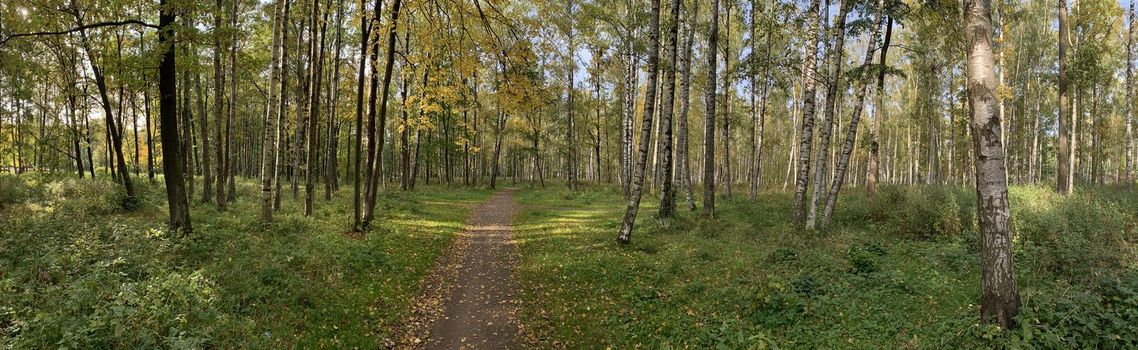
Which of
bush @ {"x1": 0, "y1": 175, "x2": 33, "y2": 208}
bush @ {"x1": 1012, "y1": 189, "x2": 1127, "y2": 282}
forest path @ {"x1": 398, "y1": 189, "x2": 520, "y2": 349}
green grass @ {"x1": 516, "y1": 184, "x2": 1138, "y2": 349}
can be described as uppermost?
bush @ {"x1": 0, "y1": 175, "x2": 33, "y2": 208}

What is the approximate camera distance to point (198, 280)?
6855mm

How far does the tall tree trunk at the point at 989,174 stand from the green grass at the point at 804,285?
1.00ft

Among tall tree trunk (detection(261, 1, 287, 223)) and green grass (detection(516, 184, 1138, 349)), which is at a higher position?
tall tree trunk (detection(261, 1, 287, 223))

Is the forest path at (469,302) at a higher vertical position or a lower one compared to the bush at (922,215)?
lower

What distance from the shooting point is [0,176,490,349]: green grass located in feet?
16.6

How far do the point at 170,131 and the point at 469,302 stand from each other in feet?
23.6

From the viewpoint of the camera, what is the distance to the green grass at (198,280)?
5.07m

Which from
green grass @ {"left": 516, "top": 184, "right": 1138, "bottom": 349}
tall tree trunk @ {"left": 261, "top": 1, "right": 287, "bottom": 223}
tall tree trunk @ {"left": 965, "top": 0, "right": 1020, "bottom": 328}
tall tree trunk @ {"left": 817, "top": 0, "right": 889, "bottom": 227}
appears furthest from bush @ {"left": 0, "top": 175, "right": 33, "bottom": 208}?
tall tree trunk @ {"left": 817, "top": 0, "right": 889, "bottom": 227}

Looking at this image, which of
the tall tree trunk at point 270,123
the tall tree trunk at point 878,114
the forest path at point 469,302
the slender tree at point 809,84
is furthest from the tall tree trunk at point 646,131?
the tall tree trunk at point 270,123

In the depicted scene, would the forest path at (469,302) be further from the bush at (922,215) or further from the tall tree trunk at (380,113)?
the bush at (922,215)

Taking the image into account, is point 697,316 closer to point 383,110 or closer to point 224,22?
point 383,110

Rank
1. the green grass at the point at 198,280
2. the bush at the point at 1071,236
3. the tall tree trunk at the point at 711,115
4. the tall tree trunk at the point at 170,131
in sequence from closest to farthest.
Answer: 1. the green grass at the point at 198,280
2. the bush at the point at 1071,236
3. the tall tree trunk at the point at 170,131
4. the tall tree trunk at the point at 711,115

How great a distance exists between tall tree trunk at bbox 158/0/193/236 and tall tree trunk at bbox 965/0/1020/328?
42.3 feet

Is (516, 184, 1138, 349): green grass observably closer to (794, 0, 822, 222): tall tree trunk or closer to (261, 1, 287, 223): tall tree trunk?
(794, 0, 822, 222): tall tree trunk
